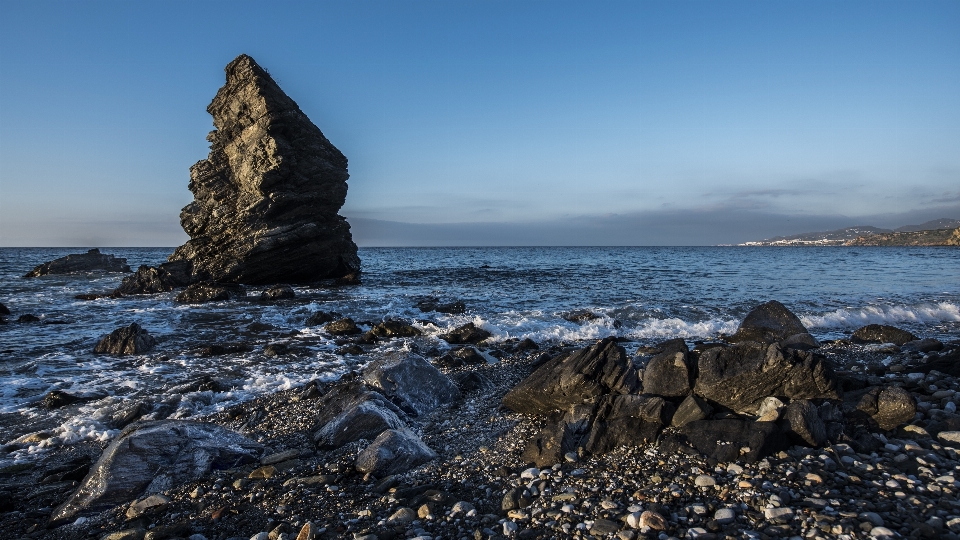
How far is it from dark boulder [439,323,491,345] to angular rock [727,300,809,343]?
8.74 metres

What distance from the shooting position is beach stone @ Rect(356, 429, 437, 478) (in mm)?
6586

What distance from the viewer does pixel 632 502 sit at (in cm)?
527

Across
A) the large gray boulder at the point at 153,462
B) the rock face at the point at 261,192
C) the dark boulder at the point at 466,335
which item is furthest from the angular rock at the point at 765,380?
the rock face at the point at 261,192

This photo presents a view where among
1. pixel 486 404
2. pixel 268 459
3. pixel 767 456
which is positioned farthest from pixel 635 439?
pixel 268 459

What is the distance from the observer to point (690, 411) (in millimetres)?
7031

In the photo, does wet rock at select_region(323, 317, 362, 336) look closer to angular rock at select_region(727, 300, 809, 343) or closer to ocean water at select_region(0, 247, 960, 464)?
ocean water at select_region(0, 247, 960, 464)

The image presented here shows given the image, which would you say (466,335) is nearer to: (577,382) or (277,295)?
(577,382)

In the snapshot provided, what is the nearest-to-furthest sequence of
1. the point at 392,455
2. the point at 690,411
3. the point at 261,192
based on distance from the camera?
the point at 392,455, the point at 690,411, the point at 261,192

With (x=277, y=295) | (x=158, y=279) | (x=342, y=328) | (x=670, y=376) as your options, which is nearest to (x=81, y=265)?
(x=158, y=279)

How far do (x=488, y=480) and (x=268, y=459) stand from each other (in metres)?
3.41

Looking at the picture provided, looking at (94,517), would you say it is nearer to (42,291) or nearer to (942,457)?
(942,457)

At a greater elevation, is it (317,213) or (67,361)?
(317,213)

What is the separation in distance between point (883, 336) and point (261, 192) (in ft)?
121

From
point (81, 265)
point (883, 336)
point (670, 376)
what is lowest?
point (883, 336)
